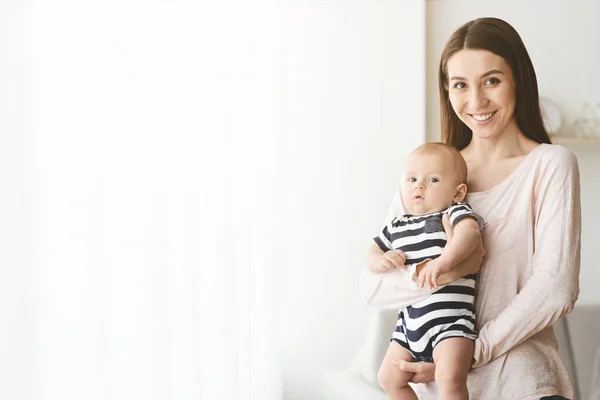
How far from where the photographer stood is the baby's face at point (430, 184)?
1546 mm

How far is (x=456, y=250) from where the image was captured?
4.75 feet

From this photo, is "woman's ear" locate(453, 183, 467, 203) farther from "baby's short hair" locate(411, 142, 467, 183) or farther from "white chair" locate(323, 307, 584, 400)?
"white chair" locate(323, 307, 584, 400)

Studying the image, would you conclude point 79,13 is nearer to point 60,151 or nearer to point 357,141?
point 60,151

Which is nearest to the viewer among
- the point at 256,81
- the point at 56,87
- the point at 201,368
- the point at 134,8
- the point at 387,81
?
the point at 56,87

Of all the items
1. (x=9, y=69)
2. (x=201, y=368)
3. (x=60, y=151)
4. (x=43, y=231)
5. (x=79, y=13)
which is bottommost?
(x=201, y=368)

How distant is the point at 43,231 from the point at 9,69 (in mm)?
240

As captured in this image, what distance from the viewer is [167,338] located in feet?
5.29

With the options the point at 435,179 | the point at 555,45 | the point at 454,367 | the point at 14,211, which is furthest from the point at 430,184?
the point at 555,45

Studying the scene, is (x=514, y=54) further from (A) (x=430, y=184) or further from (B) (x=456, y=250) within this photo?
(B) (x=456, y=250)

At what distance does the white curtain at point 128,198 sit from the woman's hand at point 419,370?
0.49 m

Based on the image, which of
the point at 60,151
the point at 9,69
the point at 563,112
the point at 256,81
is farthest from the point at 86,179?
the point at 563,112

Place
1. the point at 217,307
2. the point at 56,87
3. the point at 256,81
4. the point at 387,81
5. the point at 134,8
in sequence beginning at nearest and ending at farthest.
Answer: the point at 56,87 < the point at 134,8 < the point at 217,307 < the point at 256,81 < the point at 387,81

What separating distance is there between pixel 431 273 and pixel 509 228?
0.60 ft

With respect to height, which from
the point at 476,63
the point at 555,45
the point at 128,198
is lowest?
the point at 128,198
